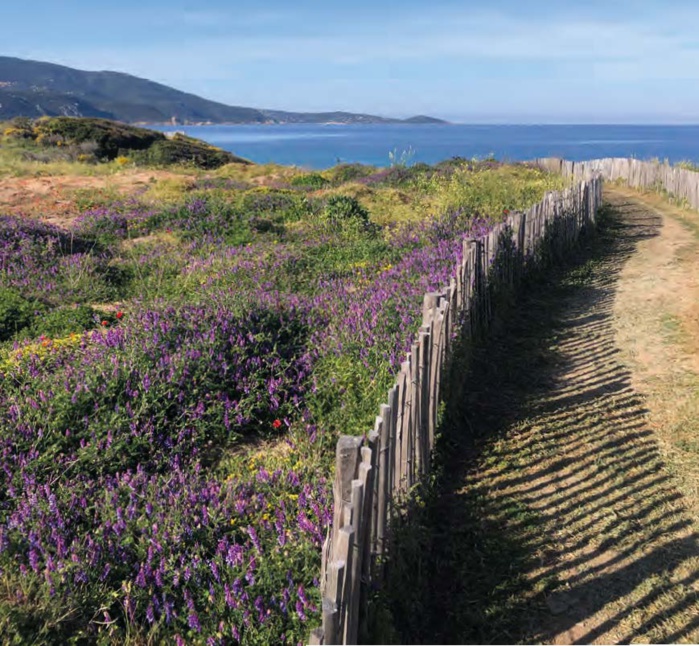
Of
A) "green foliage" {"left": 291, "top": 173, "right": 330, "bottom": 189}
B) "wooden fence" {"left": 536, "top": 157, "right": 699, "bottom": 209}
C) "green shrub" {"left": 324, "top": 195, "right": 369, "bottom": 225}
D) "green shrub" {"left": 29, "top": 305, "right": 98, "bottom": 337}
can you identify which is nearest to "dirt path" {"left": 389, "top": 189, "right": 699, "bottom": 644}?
"green shrub" {"left": 29, "top": 305, "right": 98, "bottom": 337}

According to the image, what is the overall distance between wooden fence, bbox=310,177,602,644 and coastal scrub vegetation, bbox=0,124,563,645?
1.00 ft

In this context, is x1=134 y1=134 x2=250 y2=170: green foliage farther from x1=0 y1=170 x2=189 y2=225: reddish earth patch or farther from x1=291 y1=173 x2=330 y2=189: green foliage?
x1=291 y1=173 x2=330 y2=189: green foliage

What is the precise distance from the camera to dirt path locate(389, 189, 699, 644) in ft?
11.4

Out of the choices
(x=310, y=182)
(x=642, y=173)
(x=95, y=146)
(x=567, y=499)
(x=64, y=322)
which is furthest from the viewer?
(x=95, y=146)

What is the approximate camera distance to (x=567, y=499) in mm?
4504

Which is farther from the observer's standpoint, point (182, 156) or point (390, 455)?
point (182, 156)

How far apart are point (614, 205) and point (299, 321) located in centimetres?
1570

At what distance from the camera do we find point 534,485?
466 cm

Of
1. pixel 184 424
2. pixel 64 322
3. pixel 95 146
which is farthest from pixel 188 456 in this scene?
pixel 95 146

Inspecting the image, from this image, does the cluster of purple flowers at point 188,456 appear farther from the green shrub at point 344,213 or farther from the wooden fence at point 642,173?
the wooden fence at point 642,173

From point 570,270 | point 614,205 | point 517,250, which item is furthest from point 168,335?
point 614,205

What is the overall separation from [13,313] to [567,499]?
650 cm

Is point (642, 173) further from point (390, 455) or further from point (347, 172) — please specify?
point (390, 455)

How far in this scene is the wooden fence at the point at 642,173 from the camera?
1853 centimetres
